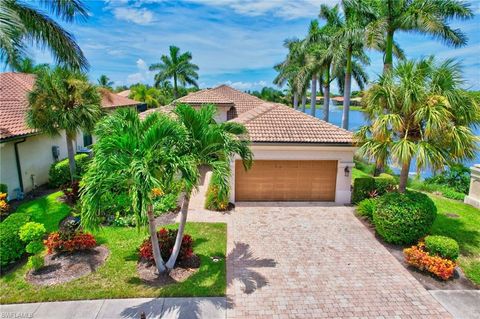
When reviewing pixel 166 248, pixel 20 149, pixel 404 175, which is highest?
pixel 20 149

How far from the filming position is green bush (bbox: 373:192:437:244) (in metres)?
9.62

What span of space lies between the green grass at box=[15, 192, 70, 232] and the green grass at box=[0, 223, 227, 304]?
132 inches

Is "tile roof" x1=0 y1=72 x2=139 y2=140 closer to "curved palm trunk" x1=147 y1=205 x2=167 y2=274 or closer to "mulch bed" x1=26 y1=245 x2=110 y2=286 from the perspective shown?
"mulch bed" x1=26 y1=245 x2=110 y2=286

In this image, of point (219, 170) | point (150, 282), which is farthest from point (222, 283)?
point (219, 170)

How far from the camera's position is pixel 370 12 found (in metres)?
17.7

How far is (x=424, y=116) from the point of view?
928 cm

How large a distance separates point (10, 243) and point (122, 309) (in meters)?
4.45

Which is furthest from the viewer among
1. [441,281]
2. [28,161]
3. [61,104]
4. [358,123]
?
[358,123]

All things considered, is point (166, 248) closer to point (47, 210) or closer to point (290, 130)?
point (47, 210)

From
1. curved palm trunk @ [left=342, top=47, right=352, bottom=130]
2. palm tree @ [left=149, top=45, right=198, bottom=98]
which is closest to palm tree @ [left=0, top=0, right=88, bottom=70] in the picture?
curved palm trunk @ [left=342, top=47, right=352, bottom=130]

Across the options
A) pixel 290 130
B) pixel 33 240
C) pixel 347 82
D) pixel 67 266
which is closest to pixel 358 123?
pixel 347 82

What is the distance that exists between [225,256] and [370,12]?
1696cm

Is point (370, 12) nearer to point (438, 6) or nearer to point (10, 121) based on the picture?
point (438, 6)

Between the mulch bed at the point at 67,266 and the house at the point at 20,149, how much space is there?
680cm
